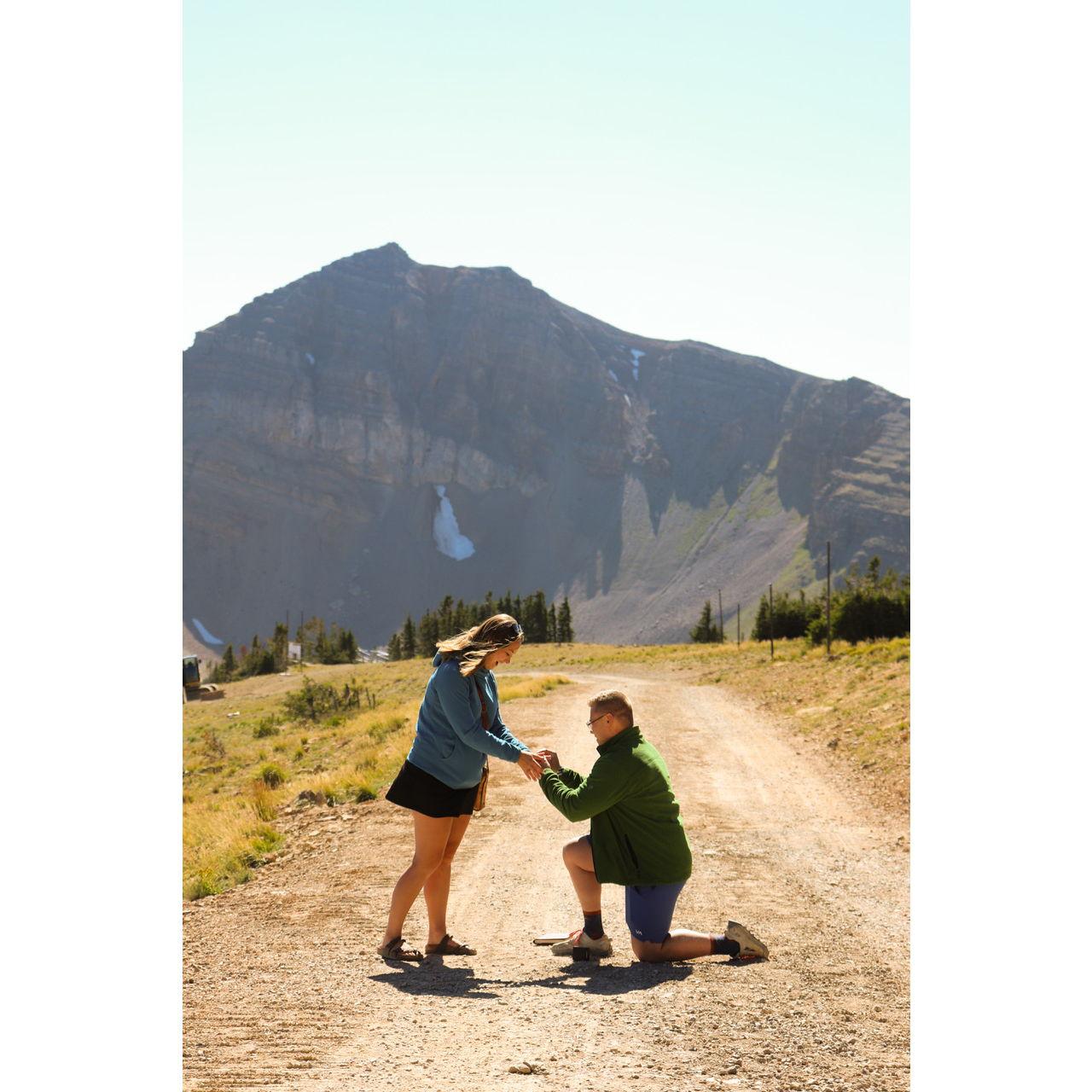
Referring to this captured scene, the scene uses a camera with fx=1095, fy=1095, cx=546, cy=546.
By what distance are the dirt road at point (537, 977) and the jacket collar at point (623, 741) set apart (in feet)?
4.08

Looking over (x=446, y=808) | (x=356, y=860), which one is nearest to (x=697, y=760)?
(x=356, y=860)

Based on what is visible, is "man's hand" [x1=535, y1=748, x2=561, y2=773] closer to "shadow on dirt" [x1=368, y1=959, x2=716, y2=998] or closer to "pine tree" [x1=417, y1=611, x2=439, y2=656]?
"shadow on dirt" [x1=368, y1=959, x2=716, y2=998]

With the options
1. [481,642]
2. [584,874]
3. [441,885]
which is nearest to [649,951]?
[584,874]

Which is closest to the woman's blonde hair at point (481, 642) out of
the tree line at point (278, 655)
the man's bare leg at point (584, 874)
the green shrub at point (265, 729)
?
the man's bare leg at point (584, 874)

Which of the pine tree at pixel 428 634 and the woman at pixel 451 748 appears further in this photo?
the pine tree at pixel 428 634

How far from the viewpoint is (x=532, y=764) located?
6.41 meters

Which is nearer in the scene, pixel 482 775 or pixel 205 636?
pixel 482 775

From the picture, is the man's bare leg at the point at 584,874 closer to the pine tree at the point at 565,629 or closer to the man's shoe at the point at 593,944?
the man's shoe at the point at 593,944

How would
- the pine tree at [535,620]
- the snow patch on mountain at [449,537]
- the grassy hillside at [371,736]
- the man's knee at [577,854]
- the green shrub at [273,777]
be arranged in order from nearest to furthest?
the man's knee at [577,854] → the grassy hillside at [371,736] → the green shrub at [273,777] → the pine tree at [535,620] → the snow patch on mountain at [449,537]

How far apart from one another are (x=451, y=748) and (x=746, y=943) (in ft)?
6.73

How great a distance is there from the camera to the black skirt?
6.38 meters

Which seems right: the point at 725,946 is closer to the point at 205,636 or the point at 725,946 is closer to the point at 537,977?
the point at 537,977

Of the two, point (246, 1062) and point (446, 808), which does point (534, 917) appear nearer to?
point (446, 808)

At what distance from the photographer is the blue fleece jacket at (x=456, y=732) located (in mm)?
6270
